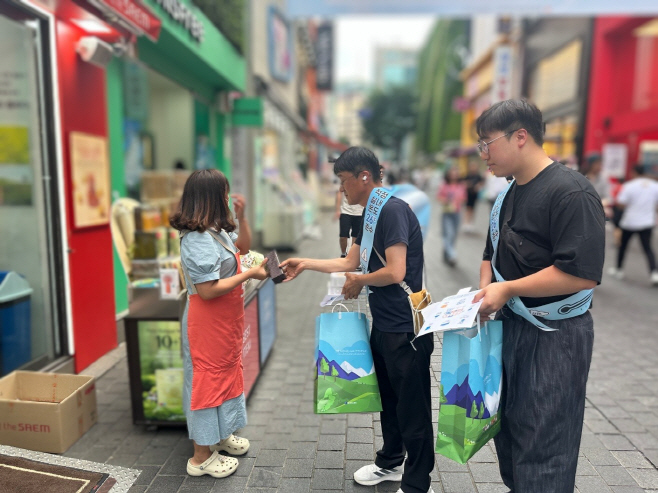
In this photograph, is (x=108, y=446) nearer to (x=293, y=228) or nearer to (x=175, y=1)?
(x=175, y=1)

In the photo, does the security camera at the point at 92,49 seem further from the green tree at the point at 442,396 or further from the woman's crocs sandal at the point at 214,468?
the green tree at the point at 442,396

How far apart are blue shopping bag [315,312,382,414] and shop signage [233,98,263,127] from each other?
828 cm

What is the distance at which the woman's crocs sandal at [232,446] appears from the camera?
129 inches

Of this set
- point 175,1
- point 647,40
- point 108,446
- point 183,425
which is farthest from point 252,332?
point 647,40

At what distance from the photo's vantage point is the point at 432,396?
97.8 inches

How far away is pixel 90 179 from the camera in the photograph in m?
4.64

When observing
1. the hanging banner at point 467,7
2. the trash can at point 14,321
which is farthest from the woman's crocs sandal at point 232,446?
the hanging banner at point 467,7

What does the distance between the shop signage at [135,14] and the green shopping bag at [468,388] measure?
11.3 ft

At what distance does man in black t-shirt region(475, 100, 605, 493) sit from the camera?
191cm

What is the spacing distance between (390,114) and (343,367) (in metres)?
62.7

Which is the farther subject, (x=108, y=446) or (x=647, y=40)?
(x=647, y=40)

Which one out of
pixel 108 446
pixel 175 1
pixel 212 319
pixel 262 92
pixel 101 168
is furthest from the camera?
pixel 262 92

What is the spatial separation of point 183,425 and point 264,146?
1002 centimetres

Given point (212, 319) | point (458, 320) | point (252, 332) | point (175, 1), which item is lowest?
point (252, 332)
